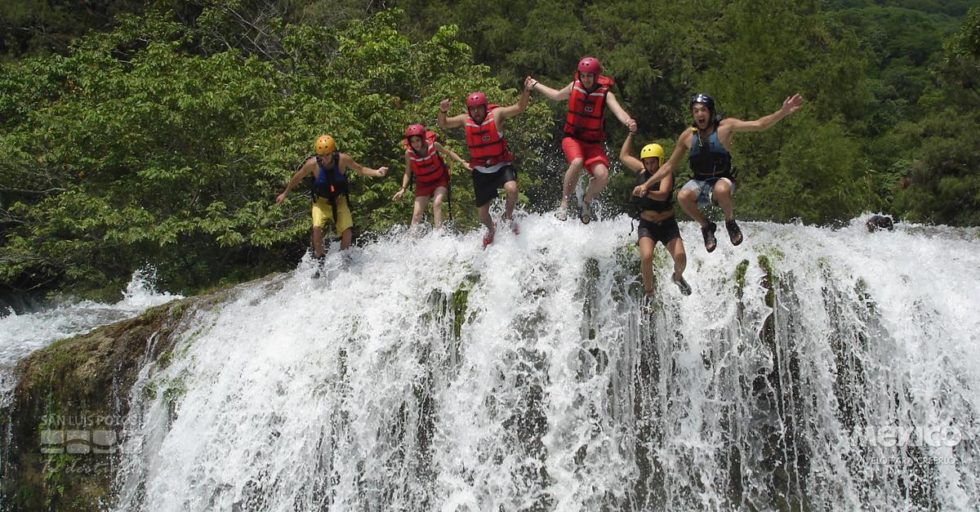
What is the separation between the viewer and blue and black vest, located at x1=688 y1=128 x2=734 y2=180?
752cm

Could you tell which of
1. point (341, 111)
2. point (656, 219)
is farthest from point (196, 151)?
point (656, 219)

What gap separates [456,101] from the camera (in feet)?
53.3

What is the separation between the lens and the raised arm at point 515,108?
8.69m

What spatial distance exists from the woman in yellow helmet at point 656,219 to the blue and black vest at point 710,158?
0.28m

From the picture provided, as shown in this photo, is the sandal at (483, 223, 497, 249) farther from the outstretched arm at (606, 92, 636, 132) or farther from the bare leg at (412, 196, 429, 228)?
the outstretched arm at (606, 92, 636, 132)

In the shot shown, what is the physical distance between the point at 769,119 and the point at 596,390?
9.54 ft

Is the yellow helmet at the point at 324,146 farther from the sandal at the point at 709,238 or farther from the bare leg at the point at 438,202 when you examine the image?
the sandal at the point at 709,238

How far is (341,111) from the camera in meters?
15.4

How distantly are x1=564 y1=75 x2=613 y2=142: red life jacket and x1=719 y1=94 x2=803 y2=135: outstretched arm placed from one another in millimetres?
1602

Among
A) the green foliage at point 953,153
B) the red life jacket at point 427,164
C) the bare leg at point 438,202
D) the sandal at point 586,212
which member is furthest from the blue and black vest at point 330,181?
the green foliage at point 953,153

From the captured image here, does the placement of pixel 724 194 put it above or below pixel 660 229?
above

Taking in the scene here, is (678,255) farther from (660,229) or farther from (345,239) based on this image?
(345,239)

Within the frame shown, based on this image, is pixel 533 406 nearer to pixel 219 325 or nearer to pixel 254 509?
pixel 254 509

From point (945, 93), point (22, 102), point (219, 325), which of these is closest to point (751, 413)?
point (219, 325)
